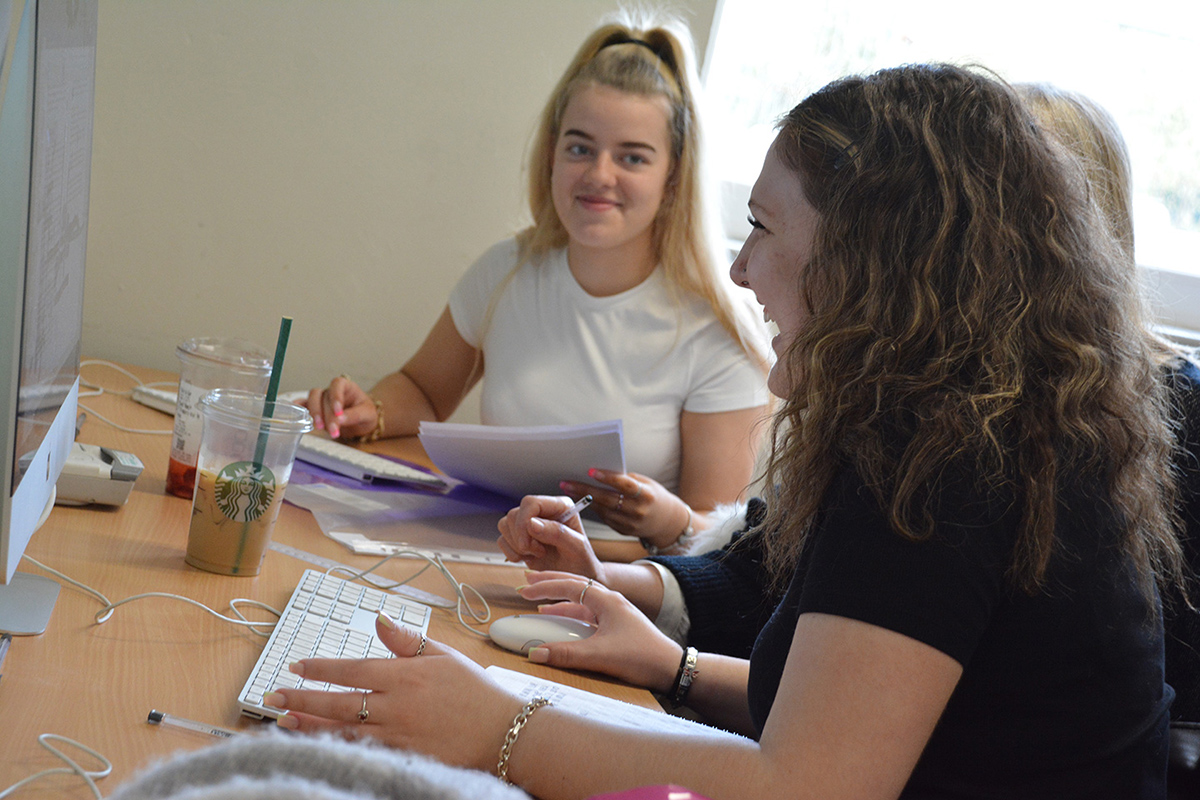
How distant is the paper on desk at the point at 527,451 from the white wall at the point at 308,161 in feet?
2.63

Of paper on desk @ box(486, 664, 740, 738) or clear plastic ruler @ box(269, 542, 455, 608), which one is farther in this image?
clear plastic ruler @ box(269, 542, 455, 608)

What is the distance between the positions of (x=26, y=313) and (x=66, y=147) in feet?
0.54

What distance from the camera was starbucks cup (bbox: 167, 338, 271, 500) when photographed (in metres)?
1.16

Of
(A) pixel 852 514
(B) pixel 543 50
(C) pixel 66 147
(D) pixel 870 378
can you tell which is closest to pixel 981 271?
(D) pixel 870 378

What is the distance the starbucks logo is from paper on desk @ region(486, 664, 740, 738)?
0.27m

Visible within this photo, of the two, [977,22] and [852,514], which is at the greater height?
[977,22]

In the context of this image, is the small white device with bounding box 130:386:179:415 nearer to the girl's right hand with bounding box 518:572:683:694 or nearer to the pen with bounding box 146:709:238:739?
the girl's right hand with bounding box 518:572:683:694

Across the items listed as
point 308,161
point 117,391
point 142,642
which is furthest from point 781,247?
point 308,161

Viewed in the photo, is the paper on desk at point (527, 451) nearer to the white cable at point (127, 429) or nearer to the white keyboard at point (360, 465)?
the white keyboard at point (360, 465)

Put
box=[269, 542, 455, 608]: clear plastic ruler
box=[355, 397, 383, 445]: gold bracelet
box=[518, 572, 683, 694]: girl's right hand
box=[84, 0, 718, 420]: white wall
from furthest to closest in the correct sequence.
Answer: box=[84, 0, 718, 420]: white wall → box=[355, 397, 383, 445]: gold bracelet → box=[269, 542, 455, 608]: clear plastic ruler → box=[518, 572, 683, 694]: girl's right hand

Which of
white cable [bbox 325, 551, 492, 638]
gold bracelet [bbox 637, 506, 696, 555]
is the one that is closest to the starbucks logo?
white cable [bbox 325, 551, 492, 638]

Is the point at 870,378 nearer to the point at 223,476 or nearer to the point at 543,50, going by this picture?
the point at 223,476

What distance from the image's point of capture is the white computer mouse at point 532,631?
3.14ft

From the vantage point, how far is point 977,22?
226 cm
